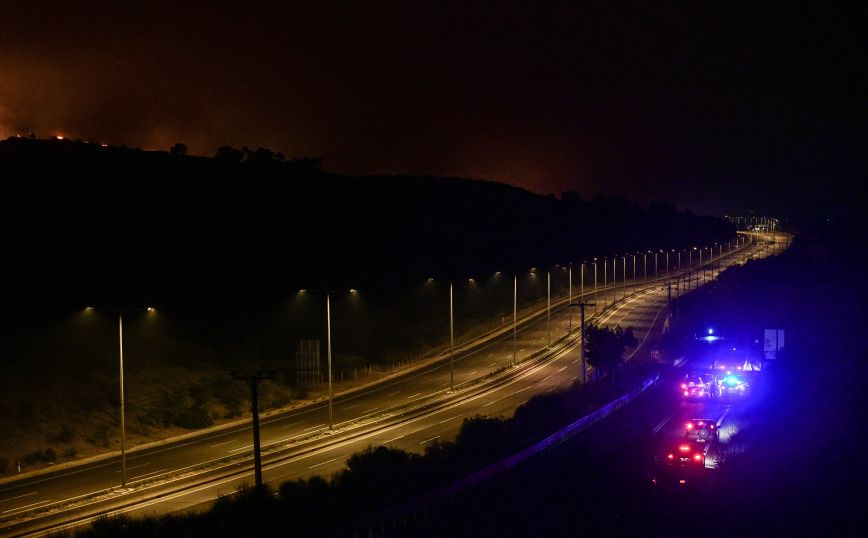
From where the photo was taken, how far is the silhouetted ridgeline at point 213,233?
3073 inches

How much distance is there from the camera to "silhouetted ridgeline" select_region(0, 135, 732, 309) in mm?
78062

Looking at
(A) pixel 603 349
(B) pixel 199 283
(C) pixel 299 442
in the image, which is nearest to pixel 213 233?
(B) pixel 199 283

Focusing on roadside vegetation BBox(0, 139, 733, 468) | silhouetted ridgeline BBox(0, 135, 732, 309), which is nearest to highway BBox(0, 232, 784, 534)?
roadside vegetation BBox(0, 139, 733, 468)

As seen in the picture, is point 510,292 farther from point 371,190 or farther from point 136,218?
point 371,190

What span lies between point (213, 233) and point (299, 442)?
67.9 metres

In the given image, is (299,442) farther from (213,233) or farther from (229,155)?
(229,155)

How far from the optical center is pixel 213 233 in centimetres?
10138

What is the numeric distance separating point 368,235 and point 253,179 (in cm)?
2371

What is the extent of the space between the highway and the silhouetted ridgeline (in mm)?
27476

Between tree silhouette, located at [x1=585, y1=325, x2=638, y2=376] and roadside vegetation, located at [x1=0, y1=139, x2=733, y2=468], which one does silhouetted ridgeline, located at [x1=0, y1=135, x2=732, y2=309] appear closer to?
roadside vegetation, located at [x1=0, y1=139, x2=733, y2=468]

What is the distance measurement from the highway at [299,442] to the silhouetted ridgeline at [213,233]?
27476mm

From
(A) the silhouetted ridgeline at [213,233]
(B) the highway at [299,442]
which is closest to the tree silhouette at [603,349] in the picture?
(B) the highway at [299,442]

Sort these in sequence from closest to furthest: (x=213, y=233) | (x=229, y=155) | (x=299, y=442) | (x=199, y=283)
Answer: (x=299, y=442) → (x=199, y=283) → (x=213, y=233) → (x=229, y=155)

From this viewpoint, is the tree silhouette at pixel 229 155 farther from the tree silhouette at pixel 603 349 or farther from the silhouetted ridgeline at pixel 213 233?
the tree silhouette at pixel 603 349
